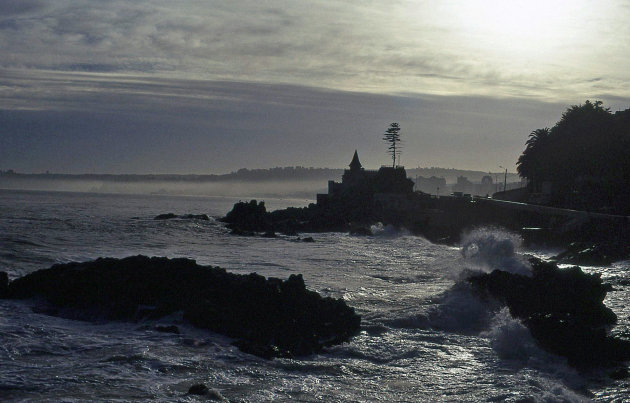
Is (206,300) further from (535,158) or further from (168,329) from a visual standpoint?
(535,158)

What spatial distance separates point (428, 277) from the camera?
88.9 feet

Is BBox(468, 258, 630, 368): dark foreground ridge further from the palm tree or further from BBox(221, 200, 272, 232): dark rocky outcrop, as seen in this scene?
the palm tree

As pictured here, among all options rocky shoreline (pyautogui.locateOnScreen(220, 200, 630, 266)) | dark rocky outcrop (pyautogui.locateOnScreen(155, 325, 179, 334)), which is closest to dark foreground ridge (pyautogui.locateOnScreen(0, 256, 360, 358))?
dark rocky outcrop (pyautogui.locateOnScreen(155, 325, 179, 334))

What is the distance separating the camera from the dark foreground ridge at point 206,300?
16234 mm

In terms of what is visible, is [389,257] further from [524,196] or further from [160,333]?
[524,196]

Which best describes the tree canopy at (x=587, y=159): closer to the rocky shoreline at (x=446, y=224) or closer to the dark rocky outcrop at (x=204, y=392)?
the rocky shoreline at (x=446, y=224)

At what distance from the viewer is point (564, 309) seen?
18594 mm

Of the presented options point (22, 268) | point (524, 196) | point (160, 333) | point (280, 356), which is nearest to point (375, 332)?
point (280, 356)

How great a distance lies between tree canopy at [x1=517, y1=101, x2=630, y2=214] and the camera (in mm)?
54062

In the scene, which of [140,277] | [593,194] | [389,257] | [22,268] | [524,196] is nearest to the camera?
[140,277]

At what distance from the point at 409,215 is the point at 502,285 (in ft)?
149

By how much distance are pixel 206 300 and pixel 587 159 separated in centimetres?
4861

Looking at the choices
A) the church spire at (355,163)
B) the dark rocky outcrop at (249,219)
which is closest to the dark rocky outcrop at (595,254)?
the dark rocky outcrop at (249,219)

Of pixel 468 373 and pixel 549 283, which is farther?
pixel 549 283
